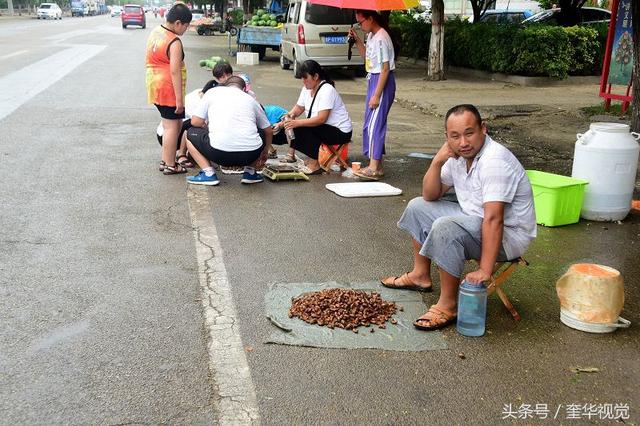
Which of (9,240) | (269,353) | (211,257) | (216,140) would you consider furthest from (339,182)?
(269,353)

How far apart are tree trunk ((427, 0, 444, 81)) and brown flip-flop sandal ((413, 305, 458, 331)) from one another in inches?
512

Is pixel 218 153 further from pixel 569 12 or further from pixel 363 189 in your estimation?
pixel 569 12

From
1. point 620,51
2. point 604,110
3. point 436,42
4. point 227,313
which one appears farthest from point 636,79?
point 436,42

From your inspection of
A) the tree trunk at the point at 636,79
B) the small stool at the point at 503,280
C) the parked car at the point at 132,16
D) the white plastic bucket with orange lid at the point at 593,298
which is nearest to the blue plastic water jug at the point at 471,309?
the small stool at the point at 503,280

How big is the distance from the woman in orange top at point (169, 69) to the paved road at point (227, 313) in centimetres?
71

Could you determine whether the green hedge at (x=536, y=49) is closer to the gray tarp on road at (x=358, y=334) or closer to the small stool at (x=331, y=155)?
the small stool at (x=331, y=155)

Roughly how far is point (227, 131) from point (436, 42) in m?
10.8

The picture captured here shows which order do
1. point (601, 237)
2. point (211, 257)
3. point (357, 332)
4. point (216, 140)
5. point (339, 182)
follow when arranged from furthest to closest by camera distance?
point (339, 182), point (216, 140), point (601, 237), point (211, 257), point (357, 332)

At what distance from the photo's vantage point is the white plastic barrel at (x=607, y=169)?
5.91 metres

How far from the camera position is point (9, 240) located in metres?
5.25

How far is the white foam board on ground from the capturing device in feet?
22.3

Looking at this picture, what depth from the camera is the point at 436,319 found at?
388 centimetres

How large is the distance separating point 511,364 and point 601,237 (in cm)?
260

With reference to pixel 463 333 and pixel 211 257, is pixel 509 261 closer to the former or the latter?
pixel 463 333
